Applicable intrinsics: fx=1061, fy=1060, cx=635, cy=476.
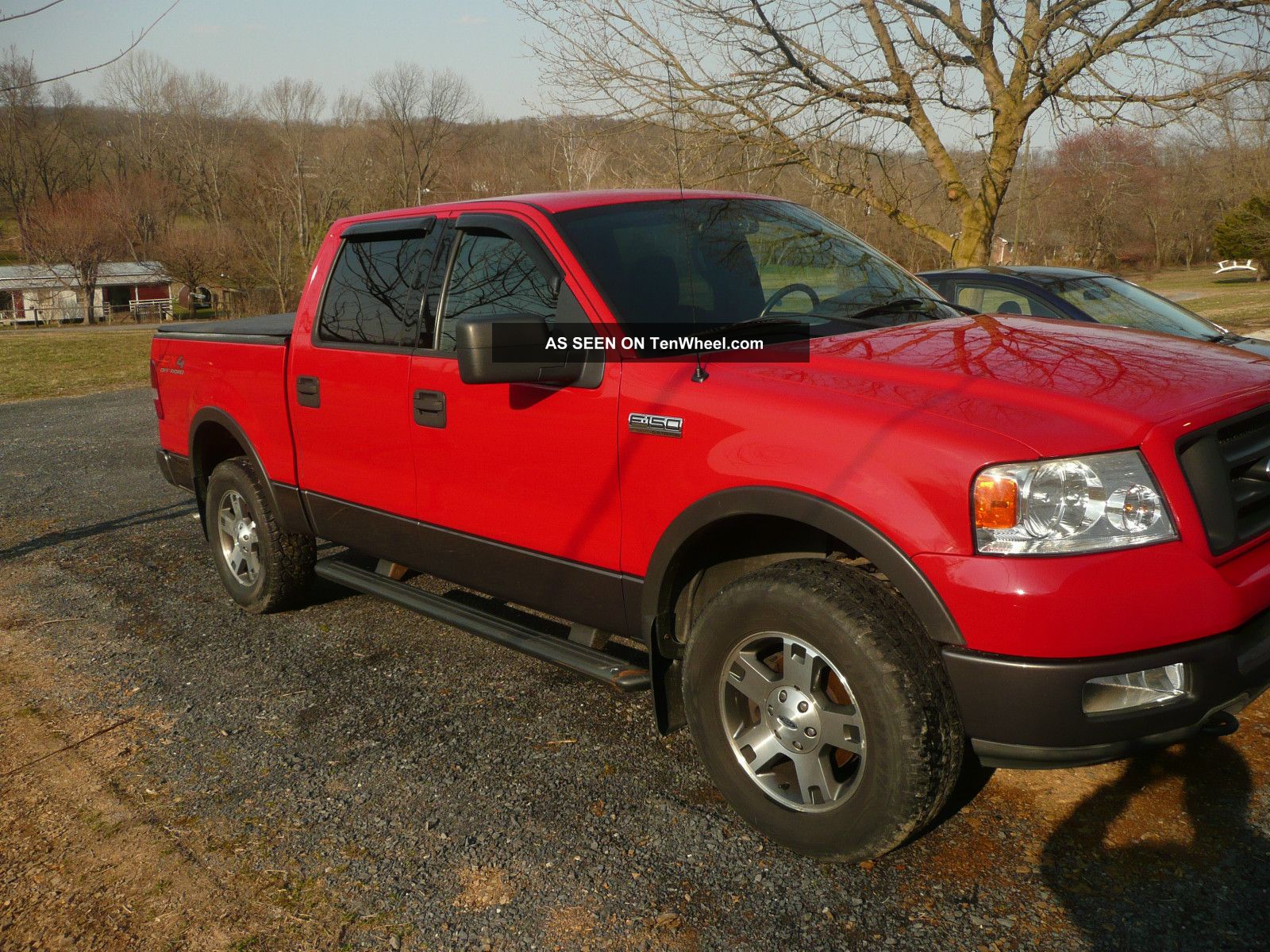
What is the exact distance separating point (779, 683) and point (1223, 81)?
10635 millimetres

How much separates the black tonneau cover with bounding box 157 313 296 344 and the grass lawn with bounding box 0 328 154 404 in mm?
13736

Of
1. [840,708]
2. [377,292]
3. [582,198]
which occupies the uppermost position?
[582,198]

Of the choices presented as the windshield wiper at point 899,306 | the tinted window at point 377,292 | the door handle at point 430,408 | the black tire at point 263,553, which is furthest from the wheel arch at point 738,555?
the black tire at point 263,553

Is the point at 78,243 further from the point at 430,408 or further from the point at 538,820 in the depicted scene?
the point at 538,820

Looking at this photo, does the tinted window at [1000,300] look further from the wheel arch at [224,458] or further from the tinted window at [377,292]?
the wheel arch at [224,458]

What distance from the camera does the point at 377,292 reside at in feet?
15.3

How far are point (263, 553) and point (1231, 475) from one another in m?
4.35

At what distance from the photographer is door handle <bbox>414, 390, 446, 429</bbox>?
414 centimetres

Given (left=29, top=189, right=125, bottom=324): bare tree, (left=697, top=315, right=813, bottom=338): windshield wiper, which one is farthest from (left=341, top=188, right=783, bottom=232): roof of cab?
(left=29, top=189, right=125, bottom=324): bare tree

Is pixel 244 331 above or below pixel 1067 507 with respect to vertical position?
above

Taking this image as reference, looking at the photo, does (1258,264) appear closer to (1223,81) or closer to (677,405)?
(1223,81)

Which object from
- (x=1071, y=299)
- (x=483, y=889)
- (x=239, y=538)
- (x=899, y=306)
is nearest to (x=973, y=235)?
(x=1071, y=299)

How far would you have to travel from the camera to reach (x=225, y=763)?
3953 millimetres

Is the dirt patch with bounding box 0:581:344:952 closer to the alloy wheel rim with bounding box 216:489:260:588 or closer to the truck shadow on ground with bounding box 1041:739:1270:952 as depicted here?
the alloy wheel rim with bounding box 216:489:260:588
